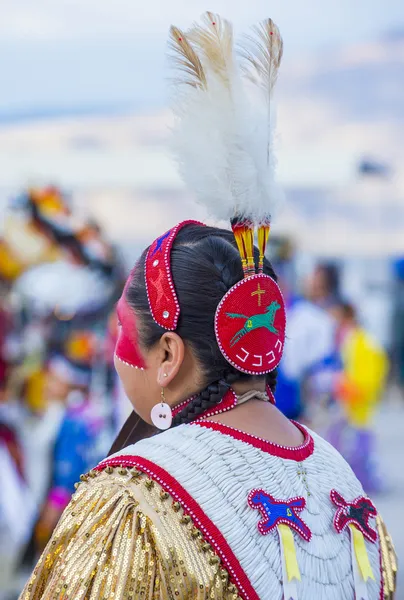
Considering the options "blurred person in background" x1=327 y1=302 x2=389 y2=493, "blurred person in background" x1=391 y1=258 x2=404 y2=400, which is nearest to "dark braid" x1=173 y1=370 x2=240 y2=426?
"blurred person in background" x1=327 y1=302 x2=389 y2=493

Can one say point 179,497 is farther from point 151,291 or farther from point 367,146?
point 367,146

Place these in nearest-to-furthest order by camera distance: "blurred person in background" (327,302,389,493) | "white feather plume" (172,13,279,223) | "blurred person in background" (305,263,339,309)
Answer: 1. "white feather plume" (172,13,279,223)
2. "blurred person in background" (305,263,339,309)
3. "blurred person in background" (327,302,389,493)

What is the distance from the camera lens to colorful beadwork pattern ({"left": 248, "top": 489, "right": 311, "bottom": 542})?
151cm

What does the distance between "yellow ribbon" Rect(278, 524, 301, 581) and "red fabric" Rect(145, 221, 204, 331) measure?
0.39 meters

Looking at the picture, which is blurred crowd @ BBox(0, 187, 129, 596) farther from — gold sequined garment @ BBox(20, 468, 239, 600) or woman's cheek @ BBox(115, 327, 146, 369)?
gold sequined garment @ BBox(20, 468, 239, 600)

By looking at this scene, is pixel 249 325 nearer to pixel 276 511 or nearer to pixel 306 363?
pixel 276 511

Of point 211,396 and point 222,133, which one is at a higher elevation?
point 222,133

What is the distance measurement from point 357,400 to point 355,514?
6.02 metres

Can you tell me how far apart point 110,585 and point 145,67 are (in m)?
5.63

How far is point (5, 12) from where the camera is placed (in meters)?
6.38

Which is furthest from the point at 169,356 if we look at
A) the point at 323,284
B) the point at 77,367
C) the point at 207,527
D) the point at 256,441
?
the point at 323,284

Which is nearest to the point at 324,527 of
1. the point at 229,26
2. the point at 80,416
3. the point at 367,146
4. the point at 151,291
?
the point at 151,291

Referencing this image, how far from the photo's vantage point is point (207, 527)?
1469 millimetres

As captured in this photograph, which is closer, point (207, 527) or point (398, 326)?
point (207, 527)
